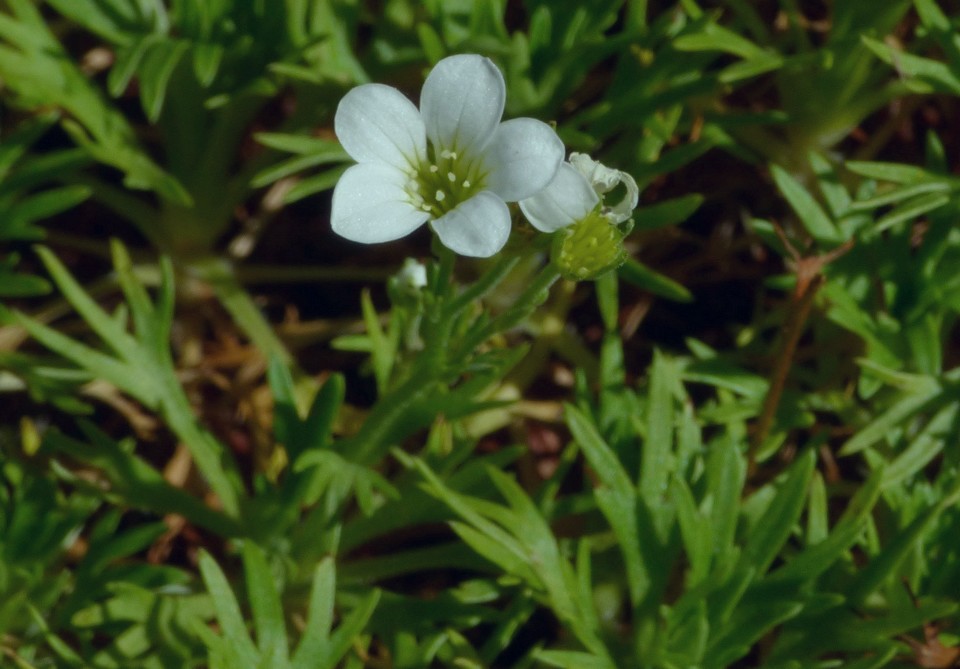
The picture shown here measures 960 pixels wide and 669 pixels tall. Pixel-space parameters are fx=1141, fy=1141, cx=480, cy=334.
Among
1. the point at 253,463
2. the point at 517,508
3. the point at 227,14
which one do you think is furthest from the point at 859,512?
the point at 227,14

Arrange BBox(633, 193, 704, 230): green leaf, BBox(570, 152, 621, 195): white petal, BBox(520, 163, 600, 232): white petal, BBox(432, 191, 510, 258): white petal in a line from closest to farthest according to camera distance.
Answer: BBox(432, 191, 510, 258): white petal → BBox(520, 163, 600, 232): white petal → BBox(570, 152, 621, 195): white petal → BBox(633, 193, 704, 230): green leaf

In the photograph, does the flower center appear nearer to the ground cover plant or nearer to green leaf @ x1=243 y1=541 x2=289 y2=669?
the ground cover plant

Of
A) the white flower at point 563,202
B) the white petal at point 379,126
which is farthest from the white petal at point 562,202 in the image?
the white petal at point 379,126

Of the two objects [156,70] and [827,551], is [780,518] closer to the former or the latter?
[827,551]

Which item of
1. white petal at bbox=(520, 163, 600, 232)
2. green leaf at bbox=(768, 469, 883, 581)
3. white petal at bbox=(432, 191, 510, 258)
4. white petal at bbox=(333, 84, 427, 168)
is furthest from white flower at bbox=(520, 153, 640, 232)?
green leaf at bbox=(768, 469, 883, 581)

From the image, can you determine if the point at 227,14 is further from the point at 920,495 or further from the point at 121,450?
the point at 920,495

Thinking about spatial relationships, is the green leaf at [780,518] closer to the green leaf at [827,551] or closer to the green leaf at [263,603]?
the green leaf at [827,551]

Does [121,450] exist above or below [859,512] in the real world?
above
